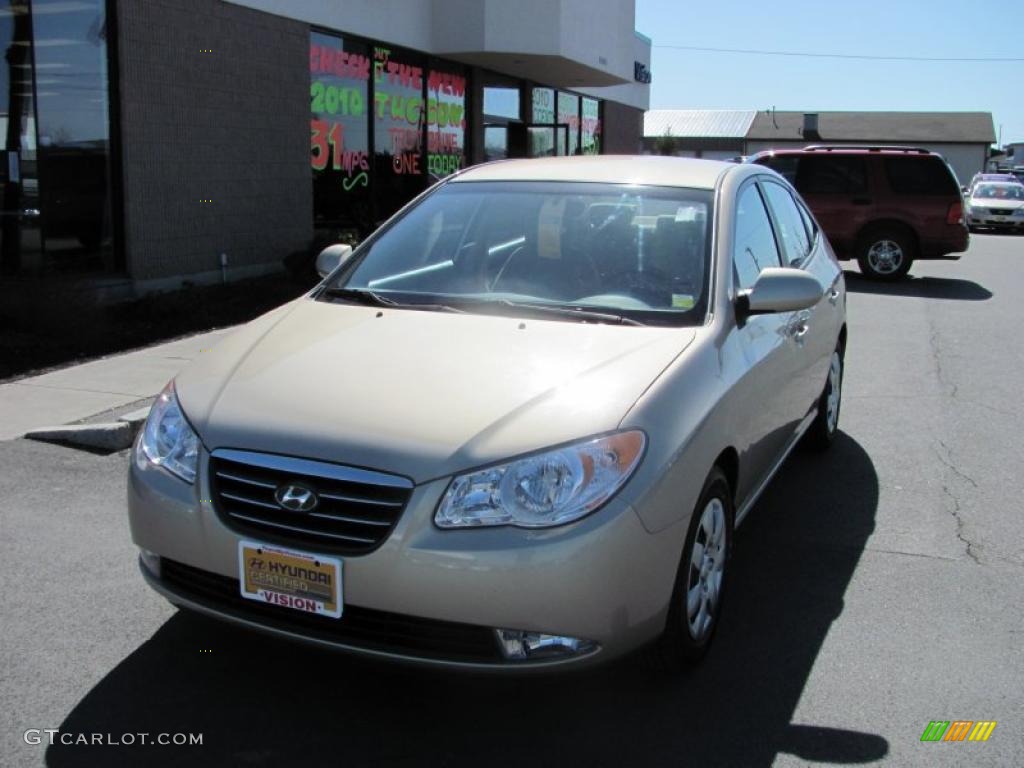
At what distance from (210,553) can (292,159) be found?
35.6 ft

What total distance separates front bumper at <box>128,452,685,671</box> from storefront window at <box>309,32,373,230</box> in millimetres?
11449

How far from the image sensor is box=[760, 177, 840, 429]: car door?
4.96 meters

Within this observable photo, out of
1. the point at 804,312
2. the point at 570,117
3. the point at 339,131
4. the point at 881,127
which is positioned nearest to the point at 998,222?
the point at 570,117

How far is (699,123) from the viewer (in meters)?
71.6

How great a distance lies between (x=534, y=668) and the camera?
3.01 meters

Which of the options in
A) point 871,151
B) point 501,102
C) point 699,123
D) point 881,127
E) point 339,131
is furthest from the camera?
point 699,123

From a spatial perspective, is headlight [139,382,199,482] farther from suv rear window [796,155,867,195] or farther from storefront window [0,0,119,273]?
suv rear window [796,155,867,195]

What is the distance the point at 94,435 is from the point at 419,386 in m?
3.50

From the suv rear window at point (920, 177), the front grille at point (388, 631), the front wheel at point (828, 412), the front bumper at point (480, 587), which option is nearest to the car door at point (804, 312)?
the front wheel at point (828, 412)

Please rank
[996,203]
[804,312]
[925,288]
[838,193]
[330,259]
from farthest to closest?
[996,203]
[838,193]
[925,288]
[804,312]
[330,259]

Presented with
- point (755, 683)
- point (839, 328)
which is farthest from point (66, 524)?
point (839, 328)

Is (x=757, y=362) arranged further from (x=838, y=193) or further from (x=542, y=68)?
(x=542, y=68)

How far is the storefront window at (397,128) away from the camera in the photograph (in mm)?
15648

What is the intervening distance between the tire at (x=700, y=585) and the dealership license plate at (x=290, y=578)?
41.8 inches
